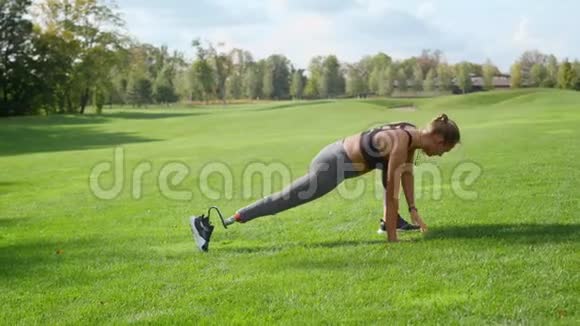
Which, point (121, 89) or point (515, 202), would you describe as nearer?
point (515, 202)

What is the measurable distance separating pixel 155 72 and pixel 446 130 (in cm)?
12168

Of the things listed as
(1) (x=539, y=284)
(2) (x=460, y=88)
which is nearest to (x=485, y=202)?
(1) (x=539, y=284)

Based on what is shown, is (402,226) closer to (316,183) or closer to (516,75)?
(316,183)

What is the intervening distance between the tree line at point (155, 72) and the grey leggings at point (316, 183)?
57.1 metres

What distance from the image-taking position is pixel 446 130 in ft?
21.6

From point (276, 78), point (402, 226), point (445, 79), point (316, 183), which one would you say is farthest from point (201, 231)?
point (276, 78)

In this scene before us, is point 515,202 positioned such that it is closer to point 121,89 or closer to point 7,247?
point 7,247

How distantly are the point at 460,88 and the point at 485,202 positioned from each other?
108898 millimetres

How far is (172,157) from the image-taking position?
21.7 meters

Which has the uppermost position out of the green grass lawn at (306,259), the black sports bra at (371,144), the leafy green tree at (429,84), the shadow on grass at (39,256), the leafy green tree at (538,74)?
the leafy green tree at (538,74)

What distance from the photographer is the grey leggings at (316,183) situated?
6.90 m

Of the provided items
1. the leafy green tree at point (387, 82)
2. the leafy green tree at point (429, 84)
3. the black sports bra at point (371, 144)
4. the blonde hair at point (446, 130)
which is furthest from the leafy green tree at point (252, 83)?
the blonde hair at point (446, 130)

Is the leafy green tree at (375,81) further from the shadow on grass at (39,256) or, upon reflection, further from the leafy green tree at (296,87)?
the shadow on grass at (39,256)

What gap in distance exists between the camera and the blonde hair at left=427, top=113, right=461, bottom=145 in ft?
21.6
